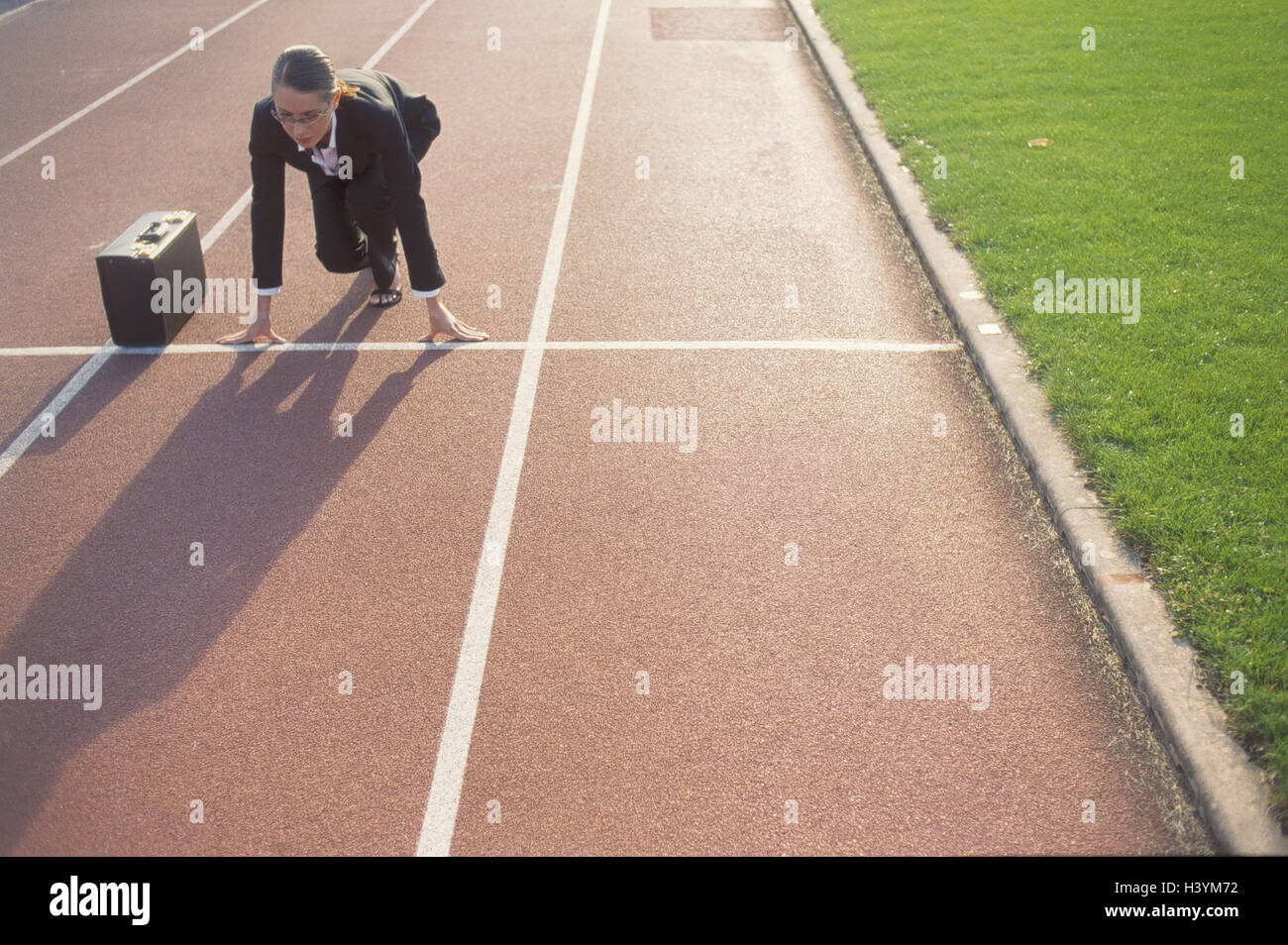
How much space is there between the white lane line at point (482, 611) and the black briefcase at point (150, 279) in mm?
2519

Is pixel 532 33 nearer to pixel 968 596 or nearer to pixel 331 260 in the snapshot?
pixel 331 260

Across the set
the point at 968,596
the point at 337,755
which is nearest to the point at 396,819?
the point at 337,755

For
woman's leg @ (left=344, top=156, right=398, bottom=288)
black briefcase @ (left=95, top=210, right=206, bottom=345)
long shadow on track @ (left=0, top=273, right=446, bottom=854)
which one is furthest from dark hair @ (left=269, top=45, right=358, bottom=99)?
black briefcase @ (left=95, top=210, right=206, bottom=345)

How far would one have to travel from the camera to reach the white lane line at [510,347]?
23.7 feet

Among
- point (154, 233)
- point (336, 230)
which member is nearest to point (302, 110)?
point (336, 230)

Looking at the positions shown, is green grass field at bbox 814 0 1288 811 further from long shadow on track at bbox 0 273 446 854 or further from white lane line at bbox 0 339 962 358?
long shadow on track at bbox 0 273 446 854

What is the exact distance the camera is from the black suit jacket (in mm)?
6254

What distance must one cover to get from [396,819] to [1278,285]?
21.8 feet

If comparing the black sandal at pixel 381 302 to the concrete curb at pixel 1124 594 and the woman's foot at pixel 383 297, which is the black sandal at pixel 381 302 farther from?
the concrete curb at pixel 1124 594

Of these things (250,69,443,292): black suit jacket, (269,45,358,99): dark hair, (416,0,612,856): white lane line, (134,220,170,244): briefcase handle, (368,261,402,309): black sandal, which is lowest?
(416,0,612,856): white lane line

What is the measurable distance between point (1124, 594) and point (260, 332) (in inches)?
212

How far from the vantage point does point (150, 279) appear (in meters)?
7.17

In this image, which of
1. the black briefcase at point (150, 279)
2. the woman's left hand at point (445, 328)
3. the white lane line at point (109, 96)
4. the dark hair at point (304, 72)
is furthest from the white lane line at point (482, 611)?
the white lane line at point (109, 96)

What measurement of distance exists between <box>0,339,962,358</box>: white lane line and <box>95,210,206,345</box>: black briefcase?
15cm
